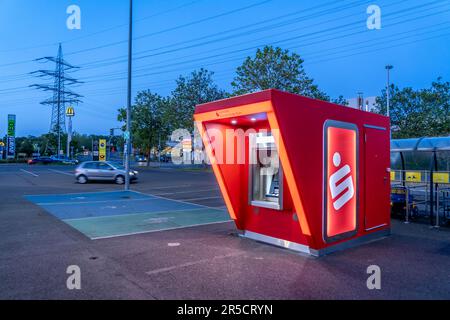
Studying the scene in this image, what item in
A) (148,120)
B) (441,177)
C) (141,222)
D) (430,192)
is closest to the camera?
(430,192)

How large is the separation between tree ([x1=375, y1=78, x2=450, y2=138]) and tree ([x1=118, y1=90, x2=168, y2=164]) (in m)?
28.8

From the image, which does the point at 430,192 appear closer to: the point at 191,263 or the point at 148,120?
the point at 191,263

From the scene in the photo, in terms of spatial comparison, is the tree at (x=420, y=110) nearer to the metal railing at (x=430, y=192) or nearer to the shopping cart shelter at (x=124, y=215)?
the metal railing at (x=430, y=192)

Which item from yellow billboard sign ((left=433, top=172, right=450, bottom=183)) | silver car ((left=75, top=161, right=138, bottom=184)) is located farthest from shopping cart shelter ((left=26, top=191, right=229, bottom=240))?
silver car ((left=75, top=161, right=138, bottom=184))

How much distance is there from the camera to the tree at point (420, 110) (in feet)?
75.1

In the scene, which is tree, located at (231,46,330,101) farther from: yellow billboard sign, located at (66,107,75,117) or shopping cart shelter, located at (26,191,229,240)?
yellow billboard sign, located at (66,107,75,117)

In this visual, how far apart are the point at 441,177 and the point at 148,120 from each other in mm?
39694

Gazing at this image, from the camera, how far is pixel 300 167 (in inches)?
188

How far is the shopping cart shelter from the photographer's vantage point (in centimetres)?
732

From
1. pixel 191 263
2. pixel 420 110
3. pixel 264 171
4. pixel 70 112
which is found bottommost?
pixel 191 263

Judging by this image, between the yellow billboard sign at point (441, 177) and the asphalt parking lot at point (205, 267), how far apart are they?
1.51 m

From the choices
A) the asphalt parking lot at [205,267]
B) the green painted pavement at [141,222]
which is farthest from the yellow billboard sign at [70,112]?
the asphalt parking lot at [205,267]

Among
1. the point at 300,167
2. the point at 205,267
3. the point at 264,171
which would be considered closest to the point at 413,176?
the point at 264,171

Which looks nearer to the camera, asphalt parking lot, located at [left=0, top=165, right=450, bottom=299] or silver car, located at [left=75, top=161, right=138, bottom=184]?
asphalt parking lot, located at [left=0, top=165, right=450, bottom=299]
